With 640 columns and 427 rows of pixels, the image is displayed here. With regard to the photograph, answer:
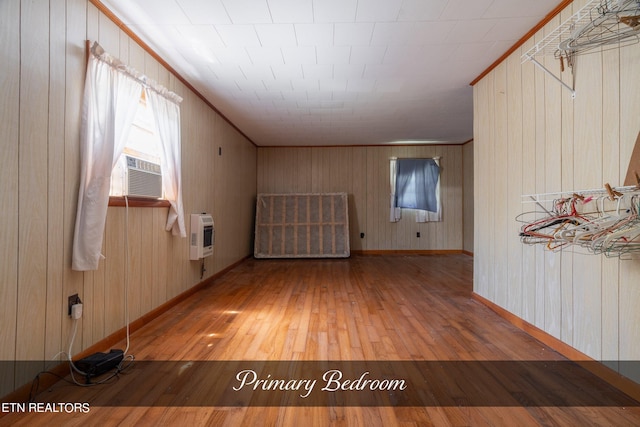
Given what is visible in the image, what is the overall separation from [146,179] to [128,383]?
57.3 inches

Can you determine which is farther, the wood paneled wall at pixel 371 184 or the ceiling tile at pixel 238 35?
the wood paneled wall at pixel 371 184

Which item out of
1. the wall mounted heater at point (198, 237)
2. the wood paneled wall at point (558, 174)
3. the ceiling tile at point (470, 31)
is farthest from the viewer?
the wall mounted heater at point (198, 237)

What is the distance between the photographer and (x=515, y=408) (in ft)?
4.78

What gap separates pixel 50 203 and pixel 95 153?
0.41m

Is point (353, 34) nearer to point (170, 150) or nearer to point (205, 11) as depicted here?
point (205, 11)

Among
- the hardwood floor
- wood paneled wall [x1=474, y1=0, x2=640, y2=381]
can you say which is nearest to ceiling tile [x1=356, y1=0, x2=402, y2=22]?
wood paneled wall [x1=474, y1=0, x2=640, y2=381]

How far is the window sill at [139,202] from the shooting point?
2102mm

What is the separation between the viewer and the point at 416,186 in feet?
21.1

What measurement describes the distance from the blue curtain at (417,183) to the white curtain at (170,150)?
467 centimetres

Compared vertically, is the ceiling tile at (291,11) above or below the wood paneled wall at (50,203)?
above

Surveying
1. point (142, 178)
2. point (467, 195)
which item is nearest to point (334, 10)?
point (142, 178)

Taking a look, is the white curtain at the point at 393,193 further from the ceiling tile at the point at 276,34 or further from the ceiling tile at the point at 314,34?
the ceiling tile at the point at 276,34

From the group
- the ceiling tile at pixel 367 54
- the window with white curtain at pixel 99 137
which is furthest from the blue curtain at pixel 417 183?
the window with white curtain at pixel 99 137

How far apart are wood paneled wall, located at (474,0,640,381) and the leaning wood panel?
10.7ft
